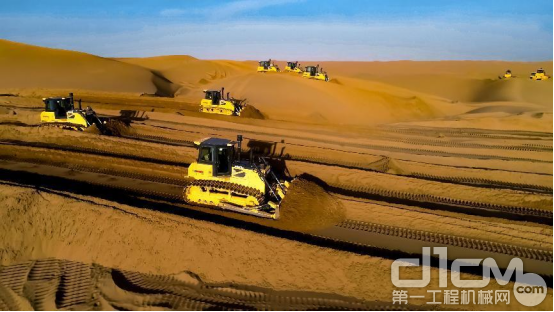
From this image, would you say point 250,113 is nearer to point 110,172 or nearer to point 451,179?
point 110,172

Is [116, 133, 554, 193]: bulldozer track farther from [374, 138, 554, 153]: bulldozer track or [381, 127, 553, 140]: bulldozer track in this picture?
[381, 127, 553, 140]: bulldozer track

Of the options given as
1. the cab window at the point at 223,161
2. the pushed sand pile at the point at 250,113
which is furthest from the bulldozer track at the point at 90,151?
the pushed sand pile at the point at 250,113

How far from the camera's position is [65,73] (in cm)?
4391

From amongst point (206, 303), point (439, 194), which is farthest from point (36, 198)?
point (439, 194)

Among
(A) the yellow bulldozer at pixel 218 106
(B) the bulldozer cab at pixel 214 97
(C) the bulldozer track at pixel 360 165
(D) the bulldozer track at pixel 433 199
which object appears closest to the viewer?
(D) the bulldozer track at pixel 433 199

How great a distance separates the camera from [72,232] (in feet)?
28.8

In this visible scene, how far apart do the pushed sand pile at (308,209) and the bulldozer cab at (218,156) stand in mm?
1911

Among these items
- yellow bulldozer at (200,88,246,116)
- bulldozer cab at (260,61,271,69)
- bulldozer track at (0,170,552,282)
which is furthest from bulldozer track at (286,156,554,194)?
bulldozer cab at (260,61,271,69)

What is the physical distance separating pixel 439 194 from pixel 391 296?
611 cm

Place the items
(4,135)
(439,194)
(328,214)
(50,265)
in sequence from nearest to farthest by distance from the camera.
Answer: (50,265), (328,214), (439,194), (4,135)

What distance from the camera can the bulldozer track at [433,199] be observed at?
435 inches

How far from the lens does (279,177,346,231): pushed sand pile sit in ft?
32.1

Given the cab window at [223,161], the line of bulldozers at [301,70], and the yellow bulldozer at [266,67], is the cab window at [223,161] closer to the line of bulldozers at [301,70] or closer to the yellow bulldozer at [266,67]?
the line of bulldozers at [301,70]

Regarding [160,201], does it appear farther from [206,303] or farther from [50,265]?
[206,303]
